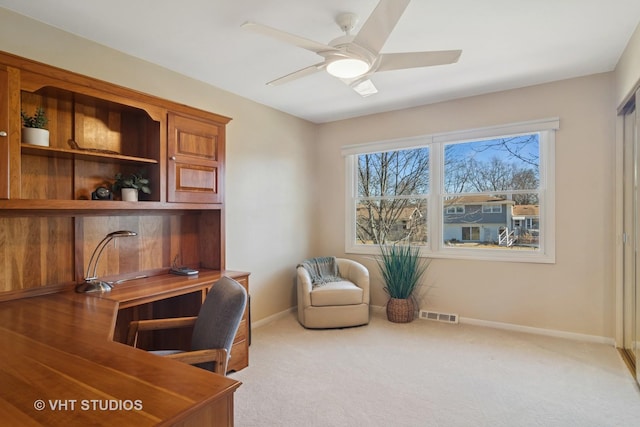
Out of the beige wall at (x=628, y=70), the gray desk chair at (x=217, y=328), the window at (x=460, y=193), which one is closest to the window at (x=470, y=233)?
the window at (x=460, y=193)

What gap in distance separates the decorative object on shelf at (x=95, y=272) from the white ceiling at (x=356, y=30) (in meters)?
A: 1.43

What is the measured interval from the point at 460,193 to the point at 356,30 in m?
2.35

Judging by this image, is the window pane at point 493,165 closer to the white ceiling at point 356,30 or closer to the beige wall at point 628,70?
the white ceiling at point 356,30

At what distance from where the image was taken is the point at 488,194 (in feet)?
12.8

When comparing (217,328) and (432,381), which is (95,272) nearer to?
(217,328)

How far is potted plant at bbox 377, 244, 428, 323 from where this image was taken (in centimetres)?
399

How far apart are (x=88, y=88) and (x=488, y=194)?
3774 millimetres

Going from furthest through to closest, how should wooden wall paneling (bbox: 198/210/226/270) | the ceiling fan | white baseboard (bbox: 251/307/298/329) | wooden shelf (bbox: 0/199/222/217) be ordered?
white baseboard (bbox: 251/307/298/329), wooden wall paneling (bbox: 198/210/226/270), wooden shelf (bbox: 0/199/222/217), the ceiling fan

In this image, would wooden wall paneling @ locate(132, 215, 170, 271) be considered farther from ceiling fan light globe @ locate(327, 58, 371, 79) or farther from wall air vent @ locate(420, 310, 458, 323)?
wall air vent @ locate(420, 310, 458, 323)

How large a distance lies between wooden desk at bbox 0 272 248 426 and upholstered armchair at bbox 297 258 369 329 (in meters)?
2.36

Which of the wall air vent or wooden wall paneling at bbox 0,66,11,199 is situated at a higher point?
wooden wall paneling at bbox 0,66,11,199

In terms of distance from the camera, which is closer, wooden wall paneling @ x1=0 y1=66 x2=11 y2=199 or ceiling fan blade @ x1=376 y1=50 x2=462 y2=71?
wooden wall paneling @ x1=0 y1=66 x2=11 y2=199
